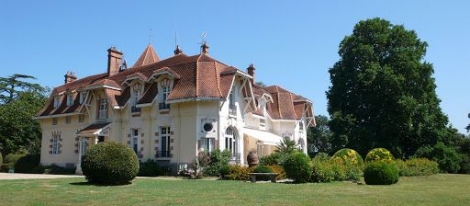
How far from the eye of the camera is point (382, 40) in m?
40.8

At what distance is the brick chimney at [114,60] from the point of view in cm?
3812

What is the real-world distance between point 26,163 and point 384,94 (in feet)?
107

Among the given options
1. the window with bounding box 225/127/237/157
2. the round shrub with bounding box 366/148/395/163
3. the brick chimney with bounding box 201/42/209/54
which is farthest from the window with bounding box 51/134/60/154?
the round shrub with bounding box 366/148/395/163

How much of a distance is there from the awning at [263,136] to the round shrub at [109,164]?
13730 millimetres

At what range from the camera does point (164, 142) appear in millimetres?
30828

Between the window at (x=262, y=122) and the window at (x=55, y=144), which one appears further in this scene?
the window at (x=55, y=144)

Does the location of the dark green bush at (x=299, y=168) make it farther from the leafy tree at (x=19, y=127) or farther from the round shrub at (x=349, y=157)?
the leafy tree at (x=19, y=127)

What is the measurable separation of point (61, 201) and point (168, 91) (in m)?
18.4

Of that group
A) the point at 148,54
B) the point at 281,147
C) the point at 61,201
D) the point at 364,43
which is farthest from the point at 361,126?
the point at 61,201

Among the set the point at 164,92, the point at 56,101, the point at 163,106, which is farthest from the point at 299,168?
the point at 56,101

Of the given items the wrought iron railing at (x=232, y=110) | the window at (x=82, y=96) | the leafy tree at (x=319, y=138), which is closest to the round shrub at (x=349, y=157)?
the wrought iron railing at (x=232, y=110)

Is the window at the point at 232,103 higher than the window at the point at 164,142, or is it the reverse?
the window at the point at 232,103

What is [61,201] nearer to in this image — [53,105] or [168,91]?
[168,91]

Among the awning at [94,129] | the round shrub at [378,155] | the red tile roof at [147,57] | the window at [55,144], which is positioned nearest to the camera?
the round shrub at [378,155]
